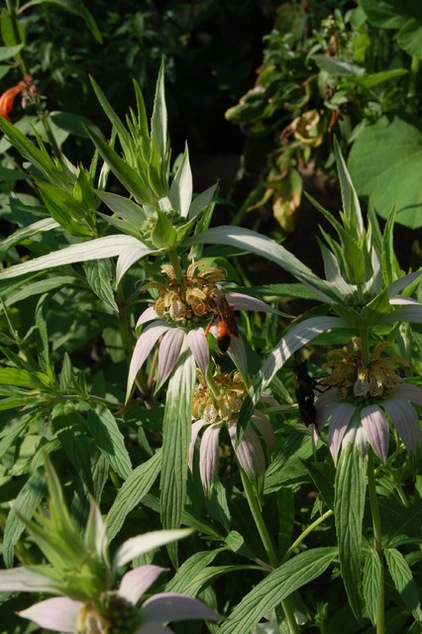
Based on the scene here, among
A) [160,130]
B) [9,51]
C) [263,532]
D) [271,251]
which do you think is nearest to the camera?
[271,251]

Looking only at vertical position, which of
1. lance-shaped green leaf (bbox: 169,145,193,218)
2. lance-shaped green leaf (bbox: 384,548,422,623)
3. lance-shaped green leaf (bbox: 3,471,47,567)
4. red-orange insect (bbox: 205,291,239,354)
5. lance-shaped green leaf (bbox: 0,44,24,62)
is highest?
lance-shaped green leaf (bbox: 169,145,193,218)

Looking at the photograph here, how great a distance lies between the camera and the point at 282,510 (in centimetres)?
162

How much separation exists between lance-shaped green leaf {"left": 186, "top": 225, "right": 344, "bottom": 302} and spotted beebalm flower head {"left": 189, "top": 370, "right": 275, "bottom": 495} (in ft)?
0.85

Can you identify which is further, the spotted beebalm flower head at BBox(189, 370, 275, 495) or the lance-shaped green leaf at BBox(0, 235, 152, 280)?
the spotted beebalm flower head at BBox(189, 370, 275, 495)

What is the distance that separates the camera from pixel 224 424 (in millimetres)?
1311

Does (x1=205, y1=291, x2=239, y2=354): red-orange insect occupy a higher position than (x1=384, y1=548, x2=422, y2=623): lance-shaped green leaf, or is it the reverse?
(x1=205, y1=291, x2=239, y2=354): red-orange insect

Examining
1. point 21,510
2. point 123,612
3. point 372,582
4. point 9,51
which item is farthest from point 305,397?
point 9,51

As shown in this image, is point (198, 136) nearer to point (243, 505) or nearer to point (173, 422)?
point (243, 505)

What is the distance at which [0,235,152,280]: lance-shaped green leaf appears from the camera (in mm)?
1063

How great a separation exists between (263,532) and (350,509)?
38cm

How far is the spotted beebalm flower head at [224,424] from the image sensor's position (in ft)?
4.09

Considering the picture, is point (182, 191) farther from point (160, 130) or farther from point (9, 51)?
point (9, 51)

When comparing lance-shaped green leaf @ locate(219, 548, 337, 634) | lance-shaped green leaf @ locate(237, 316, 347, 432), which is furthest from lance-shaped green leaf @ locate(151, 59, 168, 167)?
lance-shaped green leaf @ locate(219, 548, 337, 634)

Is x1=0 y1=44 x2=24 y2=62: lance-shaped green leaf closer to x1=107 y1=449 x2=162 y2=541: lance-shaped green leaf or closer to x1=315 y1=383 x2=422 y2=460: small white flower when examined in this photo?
x1=107 y1=449 x2=162 y2=541: lance-shaped green leaf
